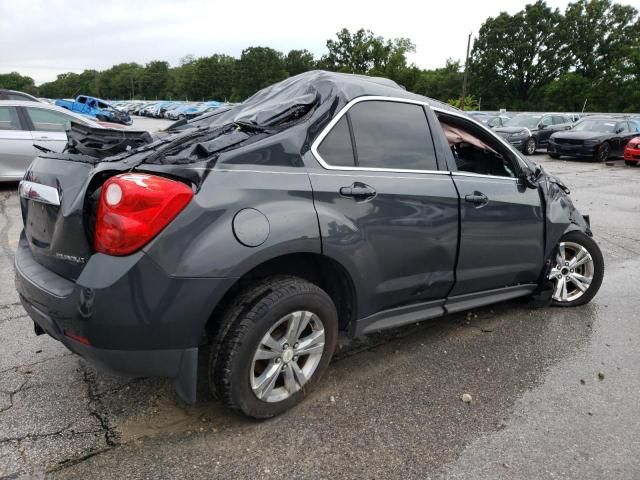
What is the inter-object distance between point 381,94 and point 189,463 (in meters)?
2.28

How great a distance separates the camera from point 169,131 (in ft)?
12.1

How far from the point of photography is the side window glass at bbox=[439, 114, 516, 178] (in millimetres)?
3662

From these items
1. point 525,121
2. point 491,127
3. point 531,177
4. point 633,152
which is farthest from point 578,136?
point 531,177

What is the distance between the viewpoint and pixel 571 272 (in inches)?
173

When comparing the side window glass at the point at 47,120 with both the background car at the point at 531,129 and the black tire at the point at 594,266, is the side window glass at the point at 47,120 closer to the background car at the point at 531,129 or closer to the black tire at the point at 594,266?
the black tire at the point at 594,266

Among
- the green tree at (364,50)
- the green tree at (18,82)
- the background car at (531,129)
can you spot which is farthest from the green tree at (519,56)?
the green tree at (18,82)

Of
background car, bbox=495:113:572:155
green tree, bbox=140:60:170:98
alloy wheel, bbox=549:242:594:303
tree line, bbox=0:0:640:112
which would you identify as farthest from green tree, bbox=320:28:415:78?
alloy wheel, bbox=549:242:594:303

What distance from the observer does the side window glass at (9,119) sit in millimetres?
8555

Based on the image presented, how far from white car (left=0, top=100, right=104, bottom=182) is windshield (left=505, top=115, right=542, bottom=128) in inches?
705

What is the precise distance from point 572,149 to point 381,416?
59.8ft

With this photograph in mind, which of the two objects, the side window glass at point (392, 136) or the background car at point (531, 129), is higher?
the side window glass at point (392, 136)

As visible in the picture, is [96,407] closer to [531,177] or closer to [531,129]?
[531,177]

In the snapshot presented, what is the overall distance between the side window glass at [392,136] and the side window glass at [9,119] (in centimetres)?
782

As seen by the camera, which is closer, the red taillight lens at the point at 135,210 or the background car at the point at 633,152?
the red taillight lens at the point at 135,210
